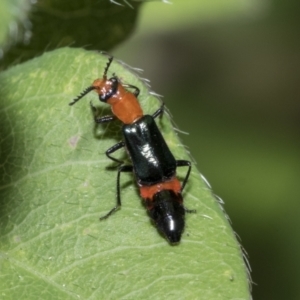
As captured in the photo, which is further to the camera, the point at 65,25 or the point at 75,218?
the point at 65,25

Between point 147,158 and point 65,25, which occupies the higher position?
point 65,25

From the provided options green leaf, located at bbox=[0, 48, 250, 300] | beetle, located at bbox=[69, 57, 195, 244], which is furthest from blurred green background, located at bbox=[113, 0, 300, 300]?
green leaf, located at bbox=[0, 48, 250, 300]

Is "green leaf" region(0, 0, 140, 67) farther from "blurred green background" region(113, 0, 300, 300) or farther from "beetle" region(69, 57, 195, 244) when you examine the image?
"blurred green background" region(113, 0, 300, 300)

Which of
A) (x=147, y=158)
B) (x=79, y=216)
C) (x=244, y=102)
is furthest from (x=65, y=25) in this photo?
(x=244, y=102)

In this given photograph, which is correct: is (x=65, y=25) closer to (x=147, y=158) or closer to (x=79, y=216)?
(x=147, y=158)

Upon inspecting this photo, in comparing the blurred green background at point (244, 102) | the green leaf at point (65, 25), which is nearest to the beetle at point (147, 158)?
the green leaf at point (65, 25)

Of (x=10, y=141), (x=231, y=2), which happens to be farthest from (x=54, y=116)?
(x=231, y=2)
